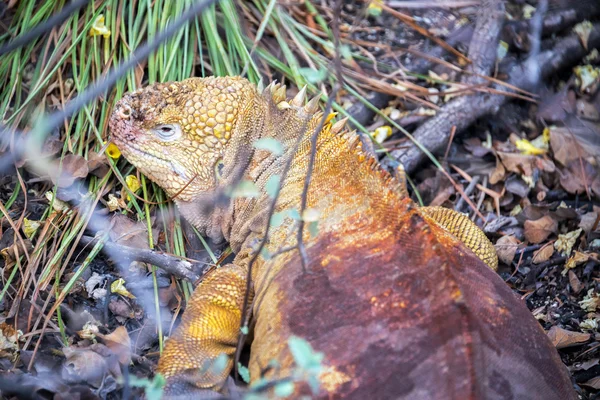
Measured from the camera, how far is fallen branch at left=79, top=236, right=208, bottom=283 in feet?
12.9

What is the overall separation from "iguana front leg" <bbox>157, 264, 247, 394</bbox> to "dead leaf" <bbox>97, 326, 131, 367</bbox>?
360mm

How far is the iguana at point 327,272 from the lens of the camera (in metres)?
2.75

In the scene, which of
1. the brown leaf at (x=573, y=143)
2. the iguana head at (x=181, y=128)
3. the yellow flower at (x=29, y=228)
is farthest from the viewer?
the brown leaf at (x=573, y=143)

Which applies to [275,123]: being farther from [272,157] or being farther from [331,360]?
[331,360]

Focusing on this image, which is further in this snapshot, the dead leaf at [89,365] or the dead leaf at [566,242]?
the dead leaf at [566,242]

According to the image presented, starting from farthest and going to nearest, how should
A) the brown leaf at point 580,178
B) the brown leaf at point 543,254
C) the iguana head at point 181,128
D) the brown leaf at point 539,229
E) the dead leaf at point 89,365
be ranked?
1. the brown leaf at point 580,178
2. the brown leaf at point 539,229
3. the brown leaf at point 543,254
4. the iguana head at point 181,128
5. the dead leaf at point 89,365

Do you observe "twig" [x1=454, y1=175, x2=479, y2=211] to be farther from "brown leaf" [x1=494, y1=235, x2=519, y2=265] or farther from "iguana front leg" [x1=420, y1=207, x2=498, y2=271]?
"iguana front leg" [x1=420, y1=207, x2=498, y2=271]

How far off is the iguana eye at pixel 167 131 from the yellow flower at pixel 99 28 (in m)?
1.17

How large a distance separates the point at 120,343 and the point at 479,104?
338cm

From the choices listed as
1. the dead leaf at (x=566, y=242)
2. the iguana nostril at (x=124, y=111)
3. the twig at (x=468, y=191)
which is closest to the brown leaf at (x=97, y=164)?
the iguana nostril at (x=124, y=111)

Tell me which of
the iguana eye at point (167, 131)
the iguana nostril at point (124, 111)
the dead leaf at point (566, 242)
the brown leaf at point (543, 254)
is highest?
the iguana nostril at point (124, 111)

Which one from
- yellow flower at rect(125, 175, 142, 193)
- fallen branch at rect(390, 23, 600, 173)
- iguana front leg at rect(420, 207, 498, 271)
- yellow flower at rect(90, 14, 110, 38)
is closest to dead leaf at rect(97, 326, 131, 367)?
yellow flower at rect(125, 175, 142, 193)

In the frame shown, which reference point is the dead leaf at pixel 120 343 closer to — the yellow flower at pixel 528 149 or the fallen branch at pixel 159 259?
the fallen branch at pixel 159 259

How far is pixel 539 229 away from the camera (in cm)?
477
